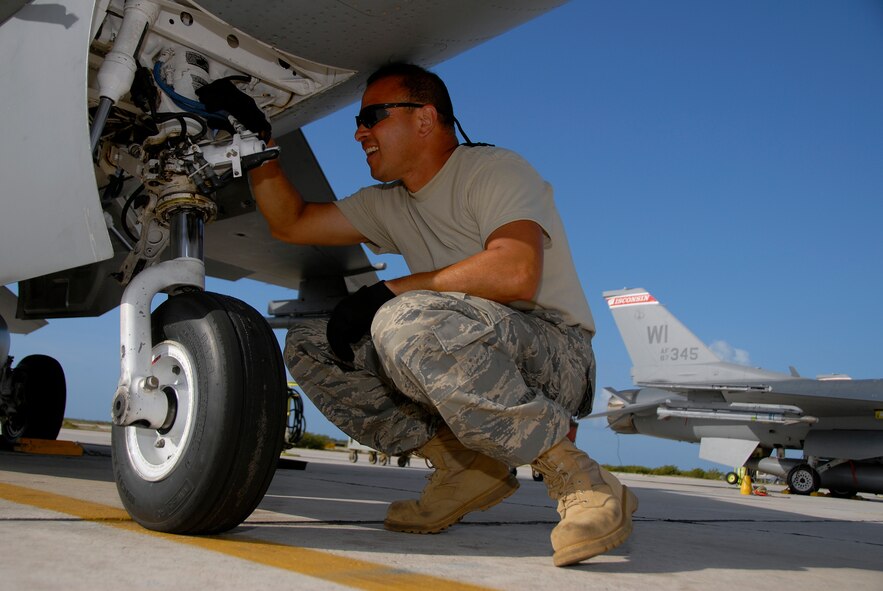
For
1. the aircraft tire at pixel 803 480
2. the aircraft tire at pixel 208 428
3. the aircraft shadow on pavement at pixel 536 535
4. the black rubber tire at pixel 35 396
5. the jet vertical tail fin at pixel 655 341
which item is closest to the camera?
the aircraft tire at pixel 208 428

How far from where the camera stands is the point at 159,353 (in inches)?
80.0

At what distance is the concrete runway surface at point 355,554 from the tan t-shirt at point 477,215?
832 millimetres

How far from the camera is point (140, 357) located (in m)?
1.97

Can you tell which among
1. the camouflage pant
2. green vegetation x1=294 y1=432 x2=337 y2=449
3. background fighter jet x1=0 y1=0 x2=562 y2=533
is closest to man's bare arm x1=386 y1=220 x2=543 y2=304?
the camouflage pant

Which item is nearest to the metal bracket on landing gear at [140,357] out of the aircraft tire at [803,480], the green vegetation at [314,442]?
the aircraft tire at [803,480]

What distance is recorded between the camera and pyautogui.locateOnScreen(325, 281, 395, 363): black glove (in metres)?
2.24

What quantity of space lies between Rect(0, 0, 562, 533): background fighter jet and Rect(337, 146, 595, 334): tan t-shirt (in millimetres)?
428

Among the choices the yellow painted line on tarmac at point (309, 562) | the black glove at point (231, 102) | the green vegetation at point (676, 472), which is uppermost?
the black glove at point (231, 102)

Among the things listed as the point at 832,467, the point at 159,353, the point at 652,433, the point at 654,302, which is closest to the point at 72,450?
the point at 159,353

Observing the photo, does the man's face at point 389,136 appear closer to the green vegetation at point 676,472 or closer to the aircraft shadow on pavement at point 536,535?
Result: the aircraft shadow on pavement at point 536,535

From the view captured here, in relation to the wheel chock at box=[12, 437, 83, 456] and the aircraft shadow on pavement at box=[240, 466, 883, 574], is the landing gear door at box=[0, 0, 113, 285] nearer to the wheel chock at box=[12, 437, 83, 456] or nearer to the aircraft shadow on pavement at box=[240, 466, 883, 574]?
the aircraft shadow on pavement at box=[240, 466, 883, 574]

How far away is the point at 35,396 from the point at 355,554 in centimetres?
484

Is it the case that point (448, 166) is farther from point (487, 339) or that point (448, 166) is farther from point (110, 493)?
point (110, 493)

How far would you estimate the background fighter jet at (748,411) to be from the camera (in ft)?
52.9
